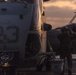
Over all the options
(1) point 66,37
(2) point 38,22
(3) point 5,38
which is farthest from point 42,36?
(1) point 66,37

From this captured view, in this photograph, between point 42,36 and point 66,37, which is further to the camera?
point 66,37

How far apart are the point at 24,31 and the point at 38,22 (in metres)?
0.69

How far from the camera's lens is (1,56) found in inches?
459

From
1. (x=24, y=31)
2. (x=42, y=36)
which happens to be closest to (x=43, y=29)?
(x=42, y=36)

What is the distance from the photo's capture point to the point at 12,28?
472 inches

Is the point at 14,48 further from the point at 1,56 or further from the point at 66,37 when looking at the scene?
the point at 66,37

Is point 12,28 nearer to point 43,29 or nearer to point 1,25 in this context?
point 1,25

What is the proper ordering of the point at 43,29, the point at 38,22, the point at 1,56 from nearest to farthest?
the point at 1,56 < the point at 38,22 < the point at 43,29

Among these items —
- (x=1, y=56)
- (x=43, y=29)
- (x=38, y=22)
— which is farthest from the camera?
(x=43, y=29)

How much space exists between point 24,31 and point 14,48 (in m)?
0.54

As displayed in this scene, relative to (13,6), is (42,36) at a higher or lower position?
lower

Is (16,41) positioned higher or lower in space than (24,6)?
lower

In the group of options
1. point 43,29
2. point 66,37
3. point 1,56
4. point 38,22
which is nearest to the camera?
point 1,56

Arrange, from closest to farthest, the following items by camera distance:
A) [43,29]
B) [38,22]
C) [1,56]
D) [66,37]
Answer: [1,56]
[38,22]
[43,29]
[66,37]
